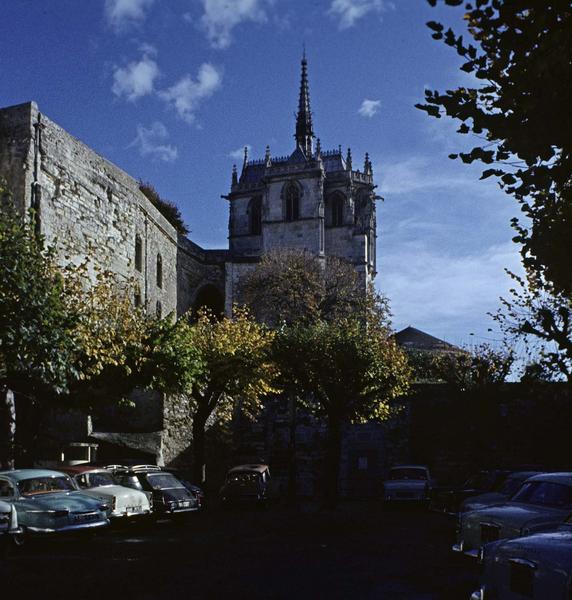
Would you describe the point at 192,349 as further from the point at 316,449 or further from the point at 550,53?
the point at 550,53

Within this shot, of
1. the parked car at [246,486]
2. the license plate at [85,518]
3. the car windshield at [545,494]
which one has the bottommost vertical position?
the parked car at [246,486]

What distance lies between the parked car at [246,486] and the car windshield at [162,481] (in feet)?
18.4

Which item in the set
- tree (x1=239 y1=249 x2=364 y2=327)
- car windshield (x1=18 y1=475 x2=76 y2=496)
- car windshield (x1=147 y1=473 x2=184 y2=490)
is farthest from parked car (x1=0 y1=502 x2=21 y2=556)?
tree (x1=239 y1=249 x2=364 y2=327)

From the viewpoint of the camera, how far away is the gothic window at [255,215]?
8244cm

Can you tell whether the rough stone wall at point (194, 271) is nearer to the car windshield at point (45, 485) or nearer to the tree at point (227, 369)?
the tree at point (227, 369)

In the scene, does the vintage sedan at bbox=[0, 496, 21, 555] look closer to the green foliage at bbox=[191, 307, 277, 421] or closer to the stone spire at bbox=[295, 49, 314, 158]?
the green foliage at bbox=[191, 307, 277, 421]

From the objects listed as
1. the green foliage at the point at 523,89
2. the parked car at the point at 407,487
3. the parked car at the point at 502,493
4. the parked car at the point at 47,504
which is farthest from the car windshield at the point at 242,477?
the green foliage at the point at 523,89

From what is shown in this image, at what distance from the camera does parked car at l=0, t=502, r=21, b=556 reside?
11.7m

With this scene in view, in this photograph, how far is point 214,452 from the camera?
104 ft

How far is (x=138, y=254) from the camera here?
3338 cm

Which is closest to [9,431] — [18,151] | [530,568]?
[18,151]

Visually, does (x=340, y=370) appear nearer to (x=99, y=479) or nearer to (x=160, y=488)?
(x=160, y=488)

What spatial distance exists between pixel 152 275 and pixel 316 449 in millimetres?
10454

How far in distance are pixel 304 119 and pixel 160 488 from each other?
78558 millimetres
